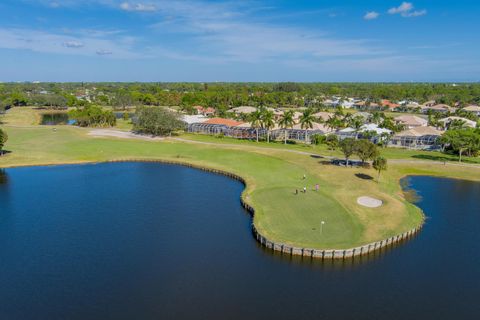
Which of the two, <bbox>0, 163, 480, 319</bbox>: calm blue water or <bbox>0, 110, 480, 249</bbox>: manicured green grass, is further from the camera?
<bbox>0, 110, 480, 249</bbox>: manicured green grass

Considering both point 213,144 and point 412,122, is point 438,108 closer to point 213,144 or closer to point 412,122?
point 412,122

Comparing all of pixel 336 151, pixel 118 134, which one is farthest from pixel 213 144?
pixel 118 134

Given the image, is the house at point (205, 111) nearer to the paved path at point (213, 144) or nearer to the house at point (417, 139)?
the paved path at point (213, 144)

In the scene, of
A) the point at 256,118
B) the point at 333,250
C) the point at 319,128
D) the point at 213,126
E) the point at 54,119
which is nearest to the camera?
the point at 333,250

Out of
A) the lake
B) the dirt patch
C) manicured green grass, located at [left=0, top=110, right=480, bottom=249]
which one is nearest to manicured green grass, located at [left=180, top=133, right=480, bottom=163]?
manicured green grass, located at [left=0, top=110, right=480, bottom=249]

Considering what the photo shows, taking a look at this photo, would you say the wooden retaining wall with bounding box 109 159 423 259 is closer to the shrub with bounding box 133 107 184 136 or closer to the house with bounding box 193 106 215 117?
the shrub with bounding box 133 107 184 136
